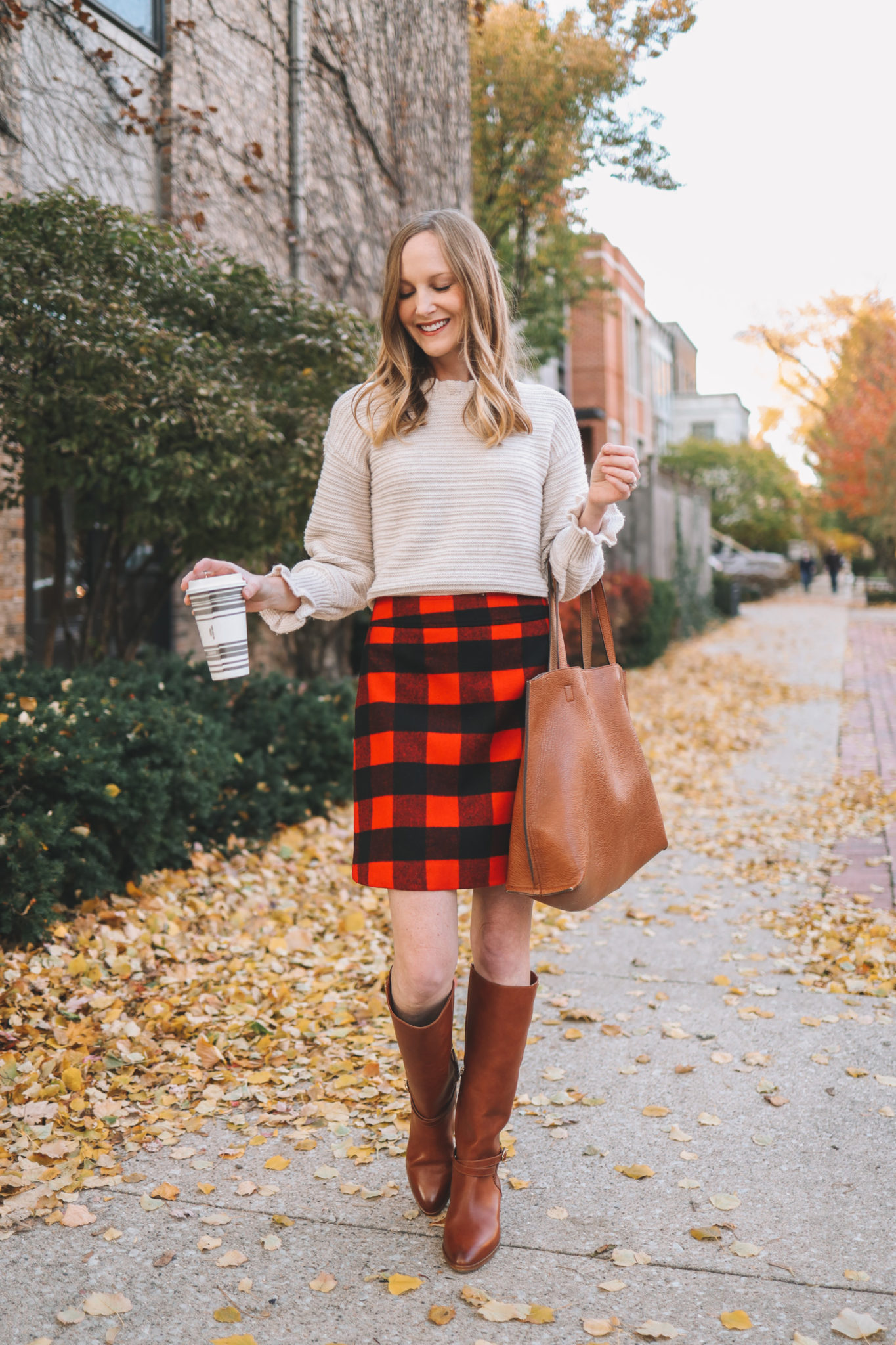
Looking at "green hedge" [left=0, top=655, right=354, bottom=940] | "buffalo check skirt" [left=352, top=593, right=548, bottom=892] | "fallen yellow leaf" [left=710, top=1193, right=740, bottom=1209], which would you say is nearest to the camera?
"buffalo check skirt" [left=352, top=593, right=548, bottom=892]

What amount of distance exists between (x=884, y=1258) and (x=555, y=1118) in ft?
3.02

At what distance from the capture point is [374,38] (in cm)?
1052

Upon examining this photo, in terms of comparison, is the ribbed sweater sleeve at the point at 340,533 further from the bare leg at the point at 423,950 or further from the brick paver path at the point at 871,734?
the brick paver path at the point at 871,734

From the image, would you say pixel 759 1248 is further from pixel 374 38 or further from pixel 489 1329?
→ pixel 374 38

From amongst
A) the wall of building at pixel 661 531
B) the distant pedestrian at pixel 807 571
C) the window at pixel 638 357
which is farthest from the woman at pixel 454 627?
the distant pedestrian at pixel 807 571

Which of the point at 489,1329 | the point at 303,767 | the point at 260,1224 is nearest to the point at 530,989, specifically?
the point at 489,1329

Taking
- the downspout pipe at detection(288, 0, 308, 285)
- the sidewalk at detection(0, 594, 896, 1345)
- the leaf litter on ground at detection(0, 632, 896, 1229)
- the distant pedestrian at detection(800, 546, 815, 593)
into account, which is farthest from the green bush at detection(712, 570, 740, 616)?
the sidewalk at detection(0, 594, 896, 1345)

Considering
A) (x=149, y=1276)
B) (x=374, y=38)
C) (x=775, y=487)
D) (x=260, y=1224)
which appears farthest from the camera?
(x=775, y=487)

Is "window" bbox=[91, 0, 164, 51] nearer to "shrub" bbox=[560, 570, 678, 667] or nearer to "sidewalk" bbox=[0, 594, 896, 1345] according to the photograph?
"sidewalk" bbox=[0, 594, 896, 1345]

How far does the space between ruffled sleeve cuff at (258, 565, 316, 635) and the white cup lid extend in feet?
0.68

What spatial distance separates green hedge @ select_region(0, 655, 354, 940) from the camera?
4.10 meters

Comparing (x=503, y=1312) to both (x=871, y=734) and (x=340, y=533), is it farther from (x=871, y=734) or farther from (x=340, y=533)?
(x=871, y=734)

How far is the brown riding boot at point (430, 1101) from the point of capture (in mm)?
2409

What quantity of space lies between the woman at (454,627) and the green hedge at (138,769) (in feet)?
6.58
